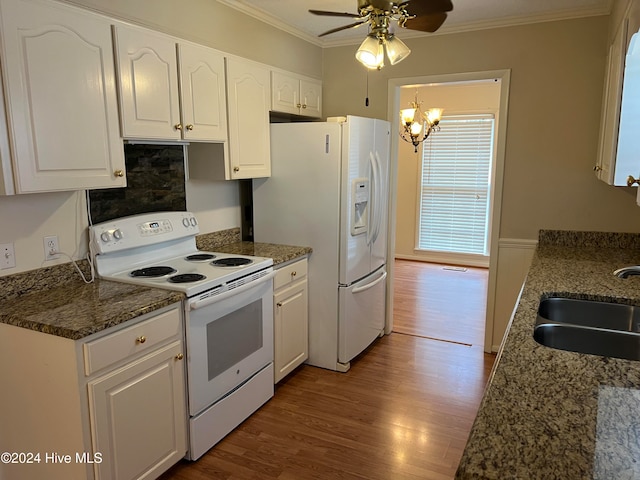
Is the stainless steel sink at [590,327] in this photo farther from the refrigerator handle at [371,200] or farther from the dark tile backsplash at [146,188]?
the dark tile backsplash at [146,188]

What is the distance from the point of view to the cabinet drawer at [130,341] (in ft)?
5.84

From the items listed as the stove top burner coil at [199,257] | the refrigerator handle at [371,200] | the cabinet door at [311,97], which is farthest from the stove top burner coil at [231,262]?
the cabinet door at [311,97]

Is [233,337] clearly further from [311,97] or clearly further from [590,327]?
[311,97]

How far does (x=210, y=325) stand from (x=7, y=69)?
4.57ft

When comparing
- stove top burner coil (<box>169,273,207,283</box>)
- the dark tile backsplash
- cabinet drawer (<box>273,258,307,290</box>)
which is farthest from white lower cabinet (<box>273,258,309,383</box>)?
the dark tile backsplash

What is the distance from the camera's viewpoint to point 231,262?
277cm

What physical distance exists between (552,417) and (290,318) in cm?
227

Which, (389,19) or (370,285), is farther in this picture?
(370,285)

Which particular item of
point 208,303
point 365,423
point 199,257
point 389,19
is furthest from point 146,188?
point 365,423

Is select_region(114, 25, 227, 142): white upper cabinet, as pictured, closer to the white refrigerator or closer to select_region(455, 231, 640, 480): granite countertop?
the white refrigerator

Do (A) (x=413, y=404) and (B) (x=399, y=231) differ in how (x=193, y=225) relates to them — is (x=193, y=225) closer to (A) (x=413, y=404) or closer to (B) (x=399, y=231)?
(A) (x=413, y=404)

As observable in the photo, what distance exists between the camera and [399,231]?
7.28 meters

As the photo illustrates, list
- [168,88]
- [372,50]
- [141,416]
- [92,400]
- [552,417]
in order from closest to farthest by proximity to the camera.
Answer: [552,417] < [92,400] < [141,416] < [372,50] < [168,88]

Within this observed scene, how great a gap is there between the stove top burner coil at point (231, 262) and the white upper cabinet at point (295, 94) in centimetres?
117
